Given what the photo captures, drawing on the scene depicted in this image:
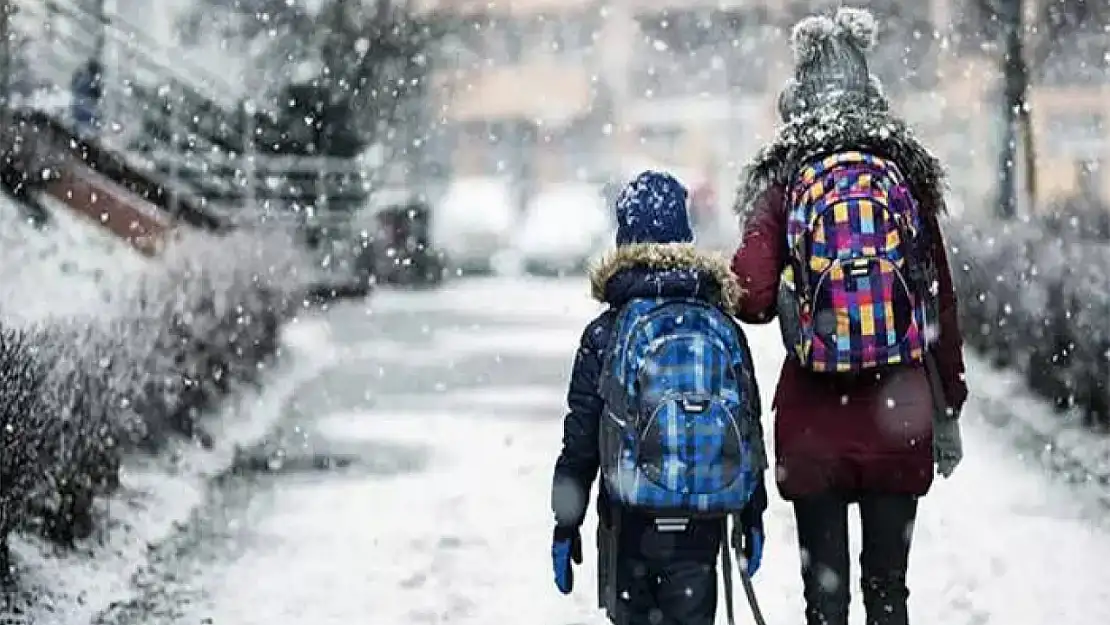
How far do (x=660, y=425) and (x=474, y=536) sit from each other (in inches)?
187

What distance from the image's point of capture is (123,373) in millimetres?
9328

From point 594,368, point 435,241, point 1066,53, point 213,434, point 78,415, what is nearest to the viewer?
point 594,368

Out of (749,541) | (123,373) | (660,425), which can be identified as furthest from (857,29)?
(123,373)

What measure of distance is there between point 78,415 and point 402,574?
56.6 inches

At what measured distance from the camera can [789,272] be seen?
481 cm

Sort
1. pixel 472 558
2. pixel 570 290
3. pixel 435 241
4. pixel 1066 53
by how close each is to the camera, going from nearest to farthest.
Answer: pixel 472 558, pixel 1066 53, pixel 570 290, pixel 435 241

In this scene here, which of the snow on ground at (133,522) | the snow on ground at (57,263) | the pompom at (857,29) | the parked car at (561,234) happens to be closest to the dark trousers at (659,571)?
the pompom at (857,29)

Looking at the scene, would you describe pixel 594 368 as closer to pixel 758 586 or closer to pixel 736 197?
pixel 736 197

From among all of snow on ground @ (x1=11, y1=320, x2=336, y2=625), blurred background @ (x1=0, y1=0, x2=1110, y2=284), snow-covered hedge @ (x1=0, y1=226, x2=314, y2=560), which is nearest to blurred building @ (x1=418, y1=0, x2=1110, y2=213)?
blurred background @ (x1=0, y1=0, x2=1110, y2=284)

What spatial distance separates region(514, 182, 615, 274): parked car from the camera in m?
34.2

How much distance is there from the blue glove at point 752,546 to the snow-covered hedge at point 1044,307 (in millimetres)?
6512

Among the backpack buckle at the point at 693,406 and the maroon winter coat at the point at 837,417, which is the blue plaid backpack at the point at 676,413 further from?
the maroon winter coat at the point at 837,417

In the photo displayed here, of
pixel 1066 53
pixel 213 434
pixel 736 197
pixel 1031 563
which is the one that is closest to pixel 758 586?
pixel 1031 563

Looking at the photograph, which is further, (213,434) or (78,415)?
(213,434)
